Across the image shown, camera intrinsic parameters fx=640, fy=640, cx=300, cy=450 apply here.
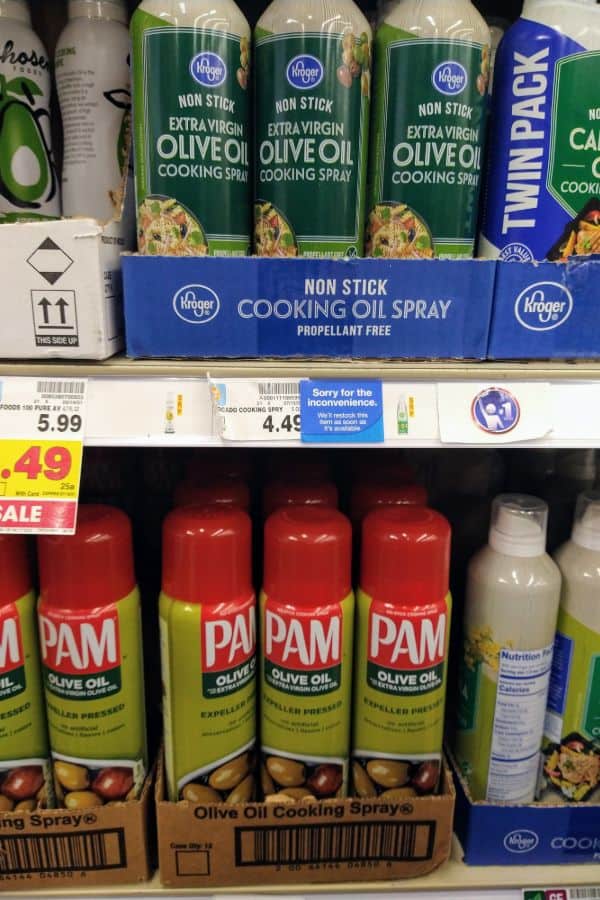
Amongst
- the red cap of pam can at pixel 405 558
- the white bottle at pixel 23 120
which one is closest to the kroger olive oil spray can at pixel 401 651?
the red cap of pam can at pixel 405 558

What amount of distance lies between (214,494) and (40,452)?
0.22 m

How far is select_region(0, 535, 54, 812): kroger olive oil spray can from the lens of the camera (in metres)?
0.70

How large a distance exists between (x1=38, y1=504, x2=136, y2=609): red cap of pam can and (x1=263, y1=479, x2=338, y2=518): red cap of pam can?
187mm

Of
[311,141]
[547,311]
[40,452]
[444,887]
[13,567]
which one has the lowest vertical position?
[444,887]

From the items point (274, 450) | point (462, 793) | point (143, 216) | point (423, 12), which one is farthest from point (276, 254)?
point (462, 793)

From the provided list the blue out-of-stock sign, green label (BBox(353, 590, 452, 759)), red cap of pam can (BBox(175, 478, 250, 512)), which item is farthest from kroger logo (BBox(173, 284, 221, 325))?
green label (BBox(353, 590, 452, 759))

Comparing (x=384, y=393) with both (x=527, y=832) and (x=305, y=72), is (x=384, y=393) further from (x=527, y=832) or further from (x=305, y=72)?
(x=527, y=832)

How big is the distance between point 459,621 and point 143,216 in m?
0.68

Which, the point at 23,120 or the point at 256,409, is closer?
the point at 256,409

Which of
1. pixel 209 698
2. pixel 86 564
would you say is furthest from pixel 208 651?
pixel 86 564

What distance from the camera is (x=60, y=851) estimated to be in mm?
724

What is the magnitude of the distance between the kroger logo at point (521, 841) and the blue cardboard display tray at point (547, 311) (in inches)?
22.3

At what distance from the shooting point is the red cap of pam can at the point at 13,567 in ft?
2.28

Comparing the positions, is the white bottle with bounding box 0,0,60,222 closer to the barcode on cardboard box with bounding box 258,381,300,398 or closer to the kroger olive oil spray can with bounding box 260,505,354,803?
the barcode on cardboard box with bounding box 258,381,300,398
